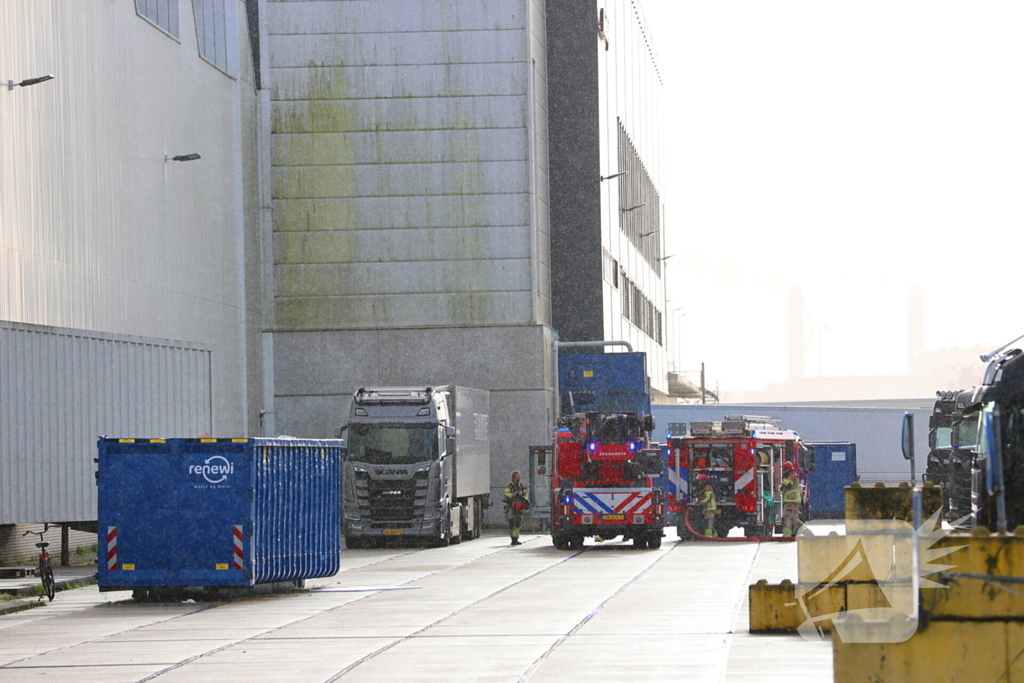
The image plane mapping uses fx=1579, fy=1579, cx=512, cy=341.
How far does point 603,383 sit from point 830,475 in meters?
9.38

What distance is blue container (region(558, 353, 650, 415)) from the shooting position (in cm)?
4303

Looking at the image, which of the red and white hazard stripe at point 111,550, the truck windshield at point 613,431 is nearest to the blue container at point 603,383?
the truck windshield at point 613,431

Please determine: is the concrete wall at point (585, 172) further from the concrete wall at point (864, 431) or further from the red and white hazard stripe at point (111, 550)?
the red and white hazard stripe at point (111, 550)

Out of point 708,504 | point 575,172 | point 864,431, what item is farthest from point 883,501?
point 864,431

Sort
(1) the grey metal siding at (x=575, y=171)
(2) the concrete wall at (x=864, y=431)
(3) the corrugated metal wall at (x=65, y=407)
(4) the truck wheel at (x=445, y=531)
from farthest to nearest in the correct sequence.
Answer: (2) the concrete wall at (x=864, y=431) < (1) the grey metal siding at (x=575, y=171) < (4) the truck wheel at (x=445, y=531) < (3) the corrugated metal wall at (x=65, y=407)

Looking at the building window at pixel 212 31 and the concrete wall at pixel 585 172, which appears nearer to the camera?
the building window at pixel 212 31

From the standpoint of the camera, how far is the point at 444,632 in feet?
60.2

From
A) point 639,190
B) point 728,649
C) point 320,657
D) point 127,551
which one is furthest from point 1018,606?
point 639,190

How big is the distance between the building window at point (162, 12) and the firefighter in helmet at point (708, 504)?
17160mm

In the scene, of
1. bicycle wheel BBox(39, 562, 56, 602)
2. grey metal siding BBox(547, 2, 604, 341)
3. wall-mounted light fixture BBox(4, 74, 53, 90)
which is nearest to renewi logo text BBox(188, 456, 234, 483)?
bicycle wheel BBox(39, 562, 56, 602)

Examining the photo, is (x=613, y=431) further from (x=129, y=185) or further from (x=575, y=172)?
(x=575, y=172)

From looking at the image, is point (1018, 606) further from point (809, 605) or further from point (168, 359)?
point (168, 359)

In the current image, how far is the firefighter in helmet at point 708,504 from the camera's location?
1485 inches

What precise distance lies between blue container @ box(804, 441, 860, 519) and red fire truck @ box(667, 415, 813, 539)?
10340 millimetres
